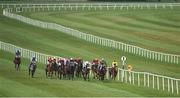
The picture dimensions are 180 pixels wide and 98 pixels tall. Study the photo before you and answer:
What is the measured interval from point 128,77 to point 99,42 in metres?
21.5

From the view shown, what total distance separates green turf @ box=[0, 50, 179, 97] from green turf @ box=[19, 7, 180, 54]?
58.0 feet

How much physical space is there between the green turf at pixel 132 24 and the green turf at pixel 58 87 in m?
17.7

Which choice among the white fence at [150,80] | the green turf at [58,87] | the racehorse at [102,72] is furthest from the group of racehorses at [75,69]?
the white fence at [150,80]

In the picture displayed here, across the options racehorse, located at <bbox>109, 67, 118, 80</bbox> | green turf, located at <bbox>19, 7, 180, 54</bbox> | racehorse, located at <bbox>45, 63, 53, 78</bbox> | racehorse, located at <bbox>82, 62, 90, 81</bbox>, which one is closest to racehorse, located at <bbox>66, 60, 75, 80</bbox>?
racehorse, located at <bbox>82, 62, 90, 81</bbox>

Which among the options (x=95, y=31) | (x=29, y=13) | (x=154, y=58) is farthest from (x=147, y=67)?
(x=29, y=13)

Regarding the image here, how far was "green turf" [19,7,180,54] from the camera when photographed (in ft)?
208

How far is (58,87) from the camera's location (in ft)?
119

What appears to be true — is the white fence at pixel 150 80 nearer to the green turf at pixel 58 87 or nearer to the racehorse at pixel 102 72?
the green turf at pixel 58 87

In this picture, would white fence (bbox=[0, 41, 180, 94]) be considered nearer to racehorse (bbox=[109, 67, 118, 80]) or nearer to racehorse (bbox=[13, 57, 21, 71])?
racehorse (bbox=[109, 67, 118, 80])

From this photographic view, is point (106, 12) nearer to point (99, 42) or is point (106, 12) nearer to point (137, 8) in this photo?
point (137, 8)

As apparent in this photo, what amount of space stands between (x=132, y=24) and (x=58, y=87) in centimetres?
4527

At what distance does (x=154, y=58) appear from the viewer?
53.1 m

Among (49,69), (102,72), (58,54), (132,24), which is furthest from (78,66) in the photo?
(132,24)

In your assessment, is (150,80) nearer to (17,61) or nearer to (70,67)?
(70,67)
